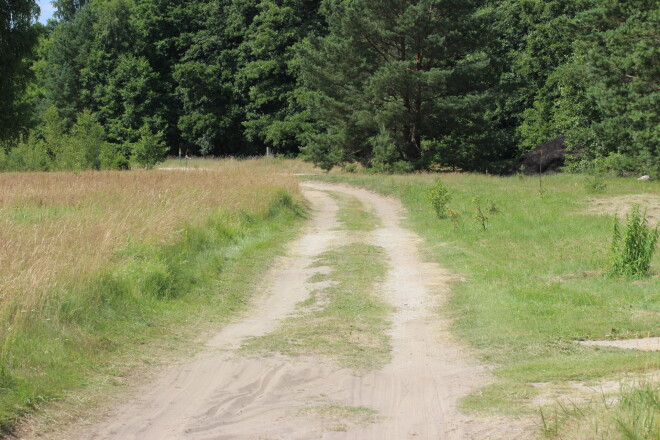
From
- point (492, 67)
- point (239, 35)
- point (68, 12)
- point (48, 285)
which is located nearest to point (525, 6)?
point (492, 67)

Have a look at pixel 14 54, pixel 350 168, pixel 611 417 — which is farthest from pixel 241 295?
pixel 350 168

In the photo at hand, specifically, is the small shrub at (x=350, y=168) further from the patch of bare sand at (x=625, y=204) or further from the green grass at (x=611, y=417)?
the green grass at (x=611, y=417)

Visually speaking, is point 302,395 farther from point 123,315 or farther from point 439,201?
point 439,201

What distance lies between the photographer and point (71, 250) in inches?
390

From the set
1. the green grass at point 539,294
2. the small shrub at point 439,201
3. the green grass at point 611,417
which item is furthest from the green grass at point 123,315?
the small shrub at point 439,201

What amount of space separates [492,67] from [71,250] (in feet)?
131

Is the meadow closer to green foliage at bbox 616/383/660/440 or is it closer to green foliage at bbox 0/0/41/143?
green foliage at bbox 616/383/660/440

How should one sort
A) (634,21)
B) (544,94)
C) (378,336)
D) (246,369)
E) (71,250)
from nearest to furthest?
(246,369) → (378,336) → (71,250) → (634,21) → (544,94)

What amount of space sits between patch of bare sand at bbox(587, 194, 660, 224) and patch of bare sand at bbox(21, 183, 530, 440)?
13.6m

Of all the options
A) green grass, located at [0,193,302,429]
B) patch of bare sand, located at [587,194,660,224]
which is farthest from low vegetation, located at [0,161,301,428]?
patch of bare sand, located at [587,194,660,224]

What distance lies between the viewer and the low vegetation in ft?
22.3

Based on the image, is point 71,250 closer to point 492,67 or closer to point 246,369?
point 246,369

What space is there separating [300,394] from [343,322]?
2.90 metres

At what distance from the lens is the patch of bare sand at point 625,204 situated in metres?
21.3
